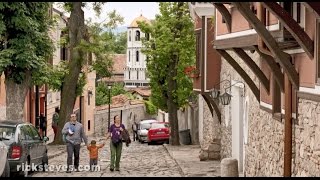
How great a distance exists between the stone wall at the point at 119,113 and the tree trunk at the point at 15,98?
34290 millimetres

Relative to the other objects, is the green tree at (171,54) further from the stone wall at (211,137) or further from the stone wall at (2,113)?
the stone wall at (2,113)

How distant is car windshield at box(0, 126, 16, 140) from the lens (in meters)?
15.1

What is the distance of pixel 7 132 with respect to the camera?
50.2 ft

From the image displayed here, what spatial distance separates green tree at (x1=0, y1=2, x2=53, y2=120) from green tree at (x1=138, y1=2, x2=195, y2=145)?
9195 mm

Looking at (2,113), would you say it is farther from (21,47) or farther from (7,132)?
(7,132)

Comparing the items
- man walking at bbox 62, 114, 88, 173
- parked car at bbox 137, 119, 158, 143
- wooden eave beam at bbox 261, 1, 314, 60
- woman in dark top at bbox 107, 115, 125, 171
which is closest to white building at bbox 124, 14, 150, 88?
parked car at bbox 137, 119, 158, 143

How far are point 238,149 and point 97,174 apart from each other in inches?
147

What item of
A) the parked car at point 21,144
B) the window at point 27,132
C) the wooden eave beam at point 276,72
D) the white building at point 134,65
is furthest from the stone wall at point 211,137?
the white building at point 134,65

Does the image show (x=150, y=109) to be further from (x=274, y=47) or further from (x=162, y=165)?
(x=274, y=47)

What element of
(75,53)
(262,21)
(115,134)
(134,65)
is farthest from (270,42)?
(134,65)

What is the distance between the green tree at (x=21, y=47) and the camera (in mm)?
22297

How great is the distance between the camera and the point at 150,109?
69.0 meters

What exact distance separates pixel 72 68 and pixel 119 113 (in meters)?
33.5

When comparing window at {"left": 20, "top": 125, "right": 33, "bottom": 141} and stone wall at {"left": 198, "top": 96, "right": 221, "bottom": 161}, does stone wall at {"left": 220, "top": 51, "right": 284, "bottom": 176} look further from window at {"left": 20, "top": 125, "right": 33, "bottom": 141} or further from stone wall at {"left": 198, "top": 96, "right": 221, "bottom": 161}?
window at {"left": 20, "top": 125, "right": 33, "bottom": 141}
